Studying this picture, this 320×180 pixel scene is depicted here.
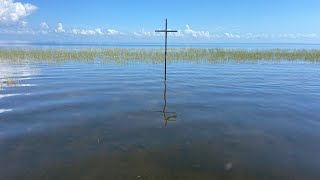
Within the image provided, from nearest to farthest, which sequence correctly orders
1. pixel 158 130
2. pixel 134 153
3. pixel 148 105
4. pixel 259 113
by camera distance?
1. pixel 134 153
2. pixel 158 130
3. pixel 259 113
4. pixel 148 105

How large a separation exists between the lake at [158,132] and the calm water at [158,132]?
0.08ft

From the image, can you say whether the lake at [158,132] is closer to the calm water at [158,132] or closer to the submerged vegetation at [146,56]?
the calm water at [158,132]

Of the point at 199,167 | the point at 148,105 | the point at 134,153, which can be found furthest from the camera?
the point at 148,105

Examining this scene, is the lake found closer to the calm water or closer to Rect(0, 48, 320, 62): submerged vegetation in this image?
the calm water

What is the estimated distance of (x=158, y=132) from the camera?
31.9ft

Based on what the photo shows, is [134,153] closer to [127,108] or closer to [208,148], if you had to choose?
[208,148]

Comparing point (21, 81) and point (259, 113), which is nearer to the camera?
point (259, 113)

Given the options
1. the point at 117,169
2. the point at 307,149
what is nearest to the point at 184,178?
the point at 117,169

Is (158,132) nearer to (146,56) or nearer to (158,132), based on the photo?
(158,132)

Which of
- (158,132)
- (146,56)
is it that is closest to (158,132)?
(158,132)

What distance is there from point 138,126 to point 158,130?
0.81m

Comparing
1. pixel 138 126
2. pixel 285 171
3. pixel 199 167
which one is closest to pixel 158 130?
pixel 138 126

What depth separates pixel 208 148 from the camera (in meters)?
8.37

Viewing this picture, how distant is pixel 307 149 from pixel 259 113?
386cm
